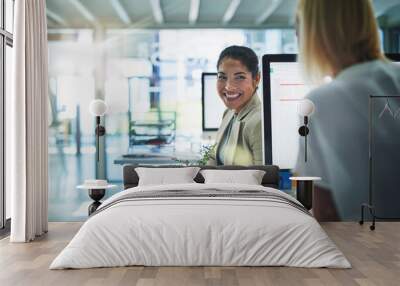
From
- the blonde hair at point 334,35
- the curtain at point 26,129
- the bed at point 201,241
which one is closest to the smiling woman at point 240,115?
the blonde hair at point 334,35

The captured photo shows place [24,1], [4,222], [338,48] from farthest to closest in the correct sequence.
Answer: [338,48] → [4,222] → [24,1]

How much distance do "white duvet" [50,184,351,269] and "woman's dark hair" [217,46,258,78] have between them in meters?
3.40

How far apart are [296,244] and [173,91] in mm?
3706

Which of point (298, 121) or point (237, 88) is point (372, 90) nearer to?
point (298, 121)

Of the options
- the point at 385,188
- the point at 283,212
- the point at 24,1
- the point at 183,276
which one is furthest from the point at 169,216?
the point at 385,188

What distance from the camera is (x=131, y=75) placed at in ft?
26.7

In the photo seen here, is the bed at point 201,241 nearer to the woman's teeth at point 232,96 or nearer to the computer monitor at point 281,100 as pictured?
the computer monitor at point 281,100

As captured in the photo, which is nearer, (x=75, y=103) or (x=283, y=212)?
(x=283, y=212)

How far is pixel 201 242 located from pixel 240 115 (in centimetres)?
333

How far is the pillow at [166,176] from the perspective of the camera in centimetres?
724

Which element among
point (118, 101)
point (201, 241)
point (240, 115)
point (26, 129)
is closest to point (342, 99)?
point (240, 115)

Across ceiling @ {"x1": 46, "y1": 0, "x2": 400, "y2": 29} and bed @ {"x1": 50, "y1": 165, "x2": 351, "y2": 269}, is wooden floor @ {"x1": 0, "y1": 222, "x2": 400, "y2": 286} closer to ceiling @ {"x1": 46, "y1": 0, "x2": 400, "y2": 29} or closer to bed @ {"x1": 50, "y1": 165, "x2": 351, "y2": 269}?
bed @ {"x1": 50, "y1": 165, "x2": 351, "y2": 269}

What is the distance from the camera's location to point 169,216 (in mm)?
5051

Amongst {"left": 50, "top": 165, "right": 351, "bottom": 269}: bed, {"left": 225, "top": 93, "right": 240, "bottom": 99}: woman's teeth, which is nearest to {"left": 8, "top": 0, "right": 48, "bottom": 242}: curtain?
{"left": 50, "top": 165, "right": 351, "bottom": 269}: bed
